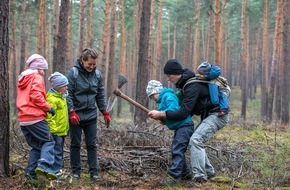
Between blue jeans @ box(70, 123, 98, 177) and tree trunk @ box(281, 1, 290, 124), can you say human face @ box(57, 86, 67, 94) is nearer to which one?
blue jeans @ box(70, 123, 98, 177)

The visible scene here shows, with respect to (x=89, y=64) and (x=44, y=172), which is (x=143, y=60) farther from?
(x=44, y=172)

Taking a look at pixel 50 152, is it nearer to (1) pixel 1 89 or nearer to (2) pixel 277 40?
(1) pixel 1 89

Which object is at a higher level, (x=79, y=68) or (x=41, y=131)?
(x=79, y=68)

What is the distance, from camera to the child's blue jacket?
5539mm

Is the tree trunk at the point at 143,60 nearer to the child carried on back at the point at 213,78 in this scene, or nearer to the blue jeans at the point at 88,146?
the blue jeans at the point at 88,146

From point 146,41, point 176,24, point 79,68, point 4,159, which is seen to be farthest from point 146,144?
point 176,24

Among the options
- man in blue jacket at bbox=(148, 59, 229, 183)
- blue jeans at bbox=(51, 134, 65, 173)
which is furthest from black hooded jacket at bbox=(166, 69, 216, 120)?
blue jeans at bbox=(51, 134, 65, 173)

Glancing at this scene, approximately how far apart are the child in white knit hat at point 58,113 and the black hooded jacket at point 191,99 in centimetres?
149

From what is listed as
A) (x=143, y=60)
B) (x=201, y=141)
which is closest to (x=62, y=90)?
(x=201, y=141)

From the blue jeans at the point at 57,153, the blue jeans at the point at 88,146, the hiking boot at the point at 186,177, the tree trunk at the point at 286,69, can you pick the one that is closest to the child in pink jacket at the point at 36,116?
the blue jeans at the point at 57,153

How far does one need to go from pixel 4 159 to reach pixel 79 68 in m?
1.63

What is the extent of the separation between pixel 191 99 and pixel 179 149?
2.49 ft

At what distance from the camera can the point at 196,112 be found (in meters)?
5.82

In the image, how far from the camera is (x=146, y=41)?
11.6 metres
